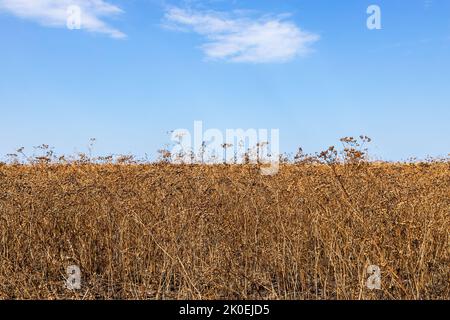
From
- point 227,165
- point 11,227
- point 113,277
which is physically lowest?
point 113,277

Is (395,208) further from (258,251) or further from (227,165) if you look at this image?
(227,165)

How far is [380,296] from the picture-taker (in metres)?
3.55

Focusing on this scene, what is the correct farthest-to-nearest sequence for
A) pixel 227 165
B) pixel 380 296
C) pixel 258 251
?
pixel 227 165 < pixel 258 251 < pixel 380 296

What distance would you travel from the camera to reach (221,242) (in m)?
4.51

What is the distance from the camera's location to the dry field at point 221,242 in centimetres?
384

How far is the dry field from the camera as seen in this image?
3.84 metres

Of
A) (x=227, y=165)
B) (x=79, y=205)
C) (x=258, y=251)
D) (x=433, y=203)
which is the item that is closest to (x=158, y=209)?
(x=79, y=205)
